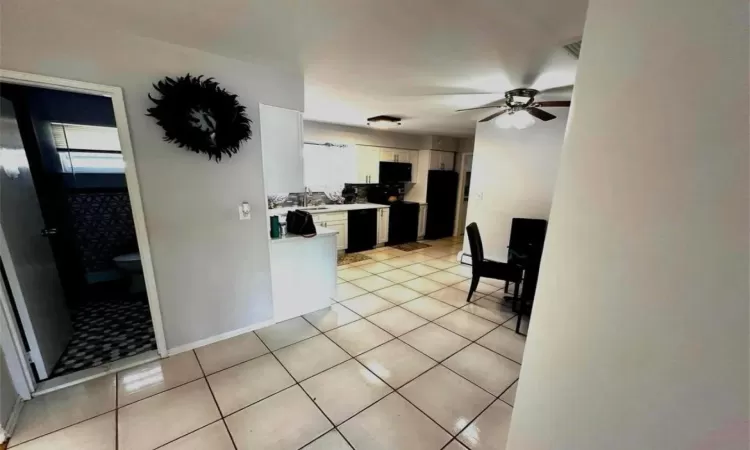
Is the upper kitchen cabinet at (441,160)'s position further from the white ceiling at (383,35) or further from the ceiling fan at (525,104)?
the white ceiling at (383,35)

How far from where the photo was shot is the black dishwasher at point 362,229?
5.11 meters

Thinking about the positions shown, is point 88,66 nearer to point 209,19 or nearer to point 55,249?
point 209,19

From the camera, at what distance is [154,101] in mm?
1934

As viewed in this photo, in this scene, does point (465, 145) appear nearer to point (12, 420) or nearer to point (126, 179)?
point (126, 179)

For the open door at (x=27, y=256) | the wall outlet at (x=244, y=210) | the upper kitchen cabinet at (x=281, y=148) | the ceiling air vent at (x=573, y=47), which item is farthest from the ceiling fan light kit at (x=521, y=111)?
the open door at (x=27, y=256)

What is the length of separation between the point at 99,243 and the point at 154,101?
2.64 meters

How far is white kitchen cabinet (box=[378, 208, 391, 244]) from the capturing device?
553 cm

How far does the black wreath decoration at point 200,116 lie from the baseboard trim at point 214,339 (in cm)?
154

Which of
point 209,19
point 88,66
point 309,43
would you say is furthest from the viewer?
point 309,43

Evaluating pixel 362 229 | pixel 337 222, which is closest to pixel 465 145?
pixel 362 229

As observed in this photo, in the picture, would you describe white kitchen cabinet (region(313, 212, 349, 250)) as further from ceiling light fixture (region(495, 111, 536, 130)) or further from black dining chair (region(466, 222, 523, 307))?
ceiling light fixture (region(495, 111, 536, 130))

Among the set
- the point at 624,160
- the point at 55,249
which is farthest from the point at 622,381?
the point at 55,249

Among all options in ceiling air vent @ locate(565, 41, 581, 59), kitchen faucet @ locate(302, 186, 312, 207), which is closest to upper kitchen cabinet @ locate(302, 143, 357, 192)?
kitchen faucet @ locate(302, 186, 312, 207)

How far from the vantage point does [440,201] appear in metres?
6.29
